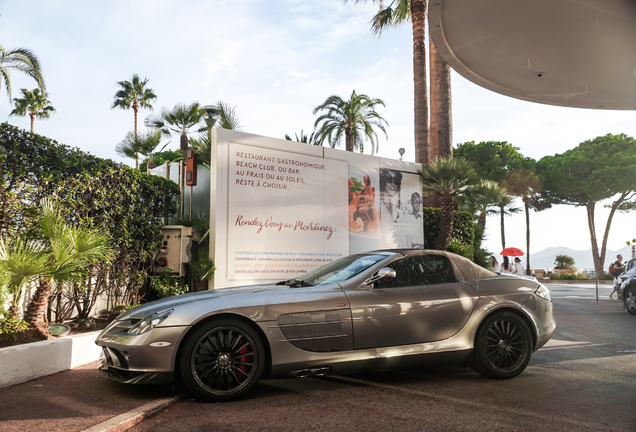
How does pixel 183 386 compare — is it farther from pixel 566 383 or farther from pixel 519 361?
pixel 566 383

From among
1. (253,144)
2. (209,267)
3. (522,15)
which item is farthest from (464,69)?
(209,267)

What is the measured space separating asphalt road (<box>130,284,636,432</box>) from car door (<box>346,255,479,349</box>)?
0.55 m

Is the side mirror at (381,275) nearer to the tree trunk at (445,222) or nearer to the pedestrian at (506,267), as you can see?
the tree trunk at (445,222)

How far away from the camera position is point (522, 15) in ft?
17.8

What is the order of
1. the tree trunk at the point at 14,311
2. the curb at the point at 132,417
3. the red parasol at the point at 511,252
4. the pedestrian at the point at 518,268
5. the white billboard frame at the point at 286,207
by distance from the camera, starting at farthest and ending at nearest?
the red parasol at the point at 511,252 < the pedestrian at the point at 518,268 < the white billboard frame at the point at 286,207 < the tree trunk at the point at 14,311 < the curb at the point at 132,417

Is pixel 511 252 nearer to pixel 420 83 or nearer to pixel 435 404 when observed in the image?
pixel 420 83

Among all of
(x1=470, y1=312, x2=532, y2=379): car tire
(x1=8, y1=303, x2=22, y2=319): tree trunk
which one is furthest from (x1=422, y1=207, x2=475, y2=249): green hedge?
(x1=8, y1=303, x2=22, y2=319): tree trunk

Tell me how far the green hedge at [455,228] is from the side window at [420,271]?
10.7m

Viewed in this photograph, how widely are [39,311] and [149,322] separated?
271cm

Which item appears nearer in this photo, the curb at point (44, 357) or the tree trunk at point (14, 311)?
the curb at point (44, 357)

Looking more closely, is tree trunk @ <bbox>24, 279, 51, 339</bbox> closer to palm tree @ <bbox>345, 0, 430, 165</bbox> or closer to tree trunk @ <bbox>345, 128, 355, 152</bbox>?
palm tree @ <bbox>345, 0, 430, 165</bbox>

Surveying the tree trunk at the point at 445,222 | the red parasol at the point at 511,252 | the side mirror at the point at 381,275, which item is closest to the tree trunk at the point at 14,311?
the side mirror at the point at 381,275

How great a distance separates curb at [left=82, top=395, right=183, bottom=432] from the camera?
3.35 meters

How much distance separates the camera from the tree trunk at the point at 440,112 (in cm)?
1825
